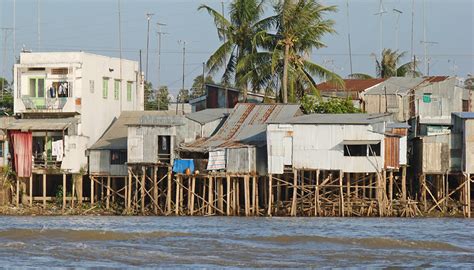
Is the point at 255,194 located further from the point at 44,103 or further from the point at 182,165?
the point at 44,103

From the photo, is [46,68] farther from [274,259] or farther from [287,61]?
[274,259]

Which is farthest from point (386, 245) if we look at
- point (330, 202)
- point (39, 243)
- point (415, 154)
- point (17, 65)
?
point (17, 65)

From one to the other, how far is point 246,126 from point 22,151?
1023 cm

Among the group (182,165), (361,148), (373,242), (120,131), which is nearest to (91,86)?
(120,131)

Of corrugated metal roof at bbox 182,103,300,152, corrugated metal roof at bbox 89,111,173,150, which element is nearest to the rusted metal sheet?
corrugated metal roof at bbox 182,103,300,152

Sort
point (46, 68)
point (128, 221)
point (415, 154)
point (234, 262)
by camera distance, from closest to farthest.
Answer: point (234, 262) < point (128, 221) < point (415, 154) < point (46, 68)

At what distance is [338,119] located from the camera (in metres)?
49.6

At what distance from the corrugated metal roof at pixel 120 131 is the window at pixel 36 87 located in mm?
3504

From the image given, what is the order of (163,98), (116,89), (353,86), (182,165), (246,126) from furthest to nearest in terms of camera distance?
(163,98), (353,86), (116,89), (246,126), (182,165)

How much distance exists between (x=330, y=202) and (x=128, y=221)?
848cm

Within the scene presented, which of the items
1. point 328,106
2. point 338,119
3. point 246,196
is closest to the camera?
point 246,196

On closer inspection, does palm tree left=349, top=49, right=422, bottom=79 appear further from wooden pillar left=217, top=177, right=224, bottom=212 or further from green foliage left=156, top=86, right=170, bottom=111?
wooden pillar left=217, top=177, right=224, bottom=212

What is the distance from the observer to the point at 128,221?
45.8m

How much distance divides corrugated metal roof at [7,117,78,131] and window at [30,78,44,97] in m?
1.21
